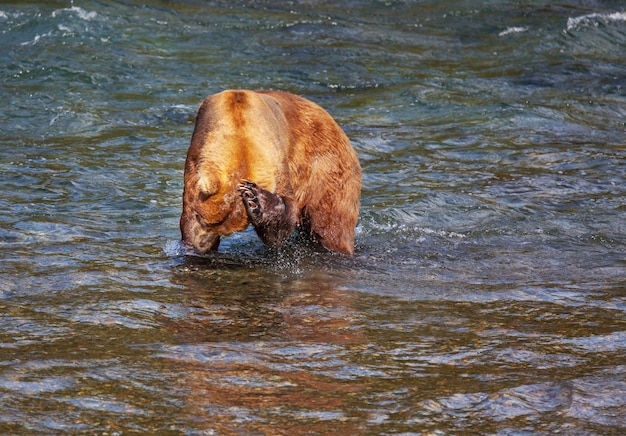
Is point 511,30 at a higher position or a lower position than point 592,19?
lower

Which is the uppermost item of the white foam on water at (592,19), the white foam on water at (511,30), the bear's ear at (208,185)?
the white foam on water at (592,19)

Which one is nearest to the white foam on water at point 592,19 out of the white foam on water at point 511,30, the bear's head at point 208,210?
the white foam on water at point 511,30

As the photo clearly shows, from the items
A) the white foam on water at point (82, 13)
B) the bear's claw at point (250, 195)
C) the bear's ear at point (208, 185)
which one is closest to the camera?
the bear's claw at point (250, 195)

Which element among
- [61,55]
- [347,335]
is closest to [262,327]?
[347,335]

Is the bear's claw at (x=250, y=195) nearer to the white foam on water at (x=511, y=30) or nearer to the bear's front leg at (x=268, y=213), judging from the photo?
the bear's front leg at (x=268, y=213)

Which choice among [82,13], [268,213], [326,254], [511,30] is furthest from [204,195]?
[511,30]

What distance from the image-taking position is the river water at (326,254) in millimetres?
4371

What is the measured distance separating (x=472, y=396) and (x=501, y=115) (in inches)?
336

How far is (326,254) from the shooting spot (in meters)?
7.30

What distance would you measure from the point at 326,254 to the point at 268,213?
124cm

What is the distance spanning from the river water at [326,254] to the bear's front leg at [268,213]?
0.94 feet

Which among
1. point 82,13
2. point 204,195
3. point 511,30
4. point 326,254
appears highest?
point 82,13

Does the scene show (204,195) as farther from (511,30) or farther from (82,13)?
(511,30)

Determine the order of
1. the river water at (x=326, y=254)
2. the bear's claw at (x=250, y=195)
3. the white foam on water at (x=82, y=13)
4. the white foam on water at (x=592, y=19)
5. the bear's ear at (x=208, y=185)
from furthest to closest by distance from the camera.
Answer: the white foam on water at (x=592, y=19) → the white foam on water at (x=82, y=13) → the bear's ear at (x=208, y=185) → the bear's claw at (x=250, y=195) → the river water at (x=326, y=254)
